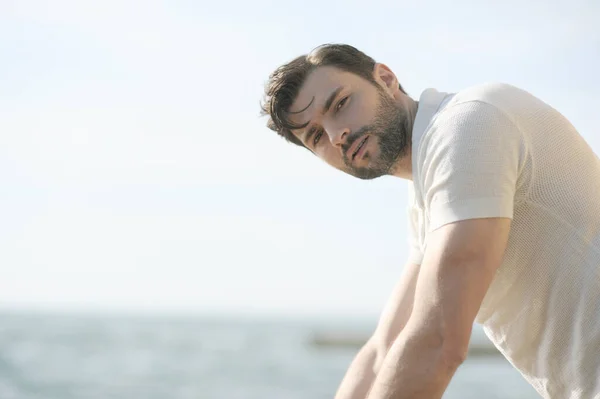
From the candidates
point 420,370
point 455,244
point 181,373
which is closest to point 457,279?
point 455,244

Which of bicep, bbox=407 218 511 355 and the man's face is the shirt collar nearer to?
the man's face

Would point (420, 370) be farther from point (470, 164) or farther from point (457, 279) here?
point (470, 164)

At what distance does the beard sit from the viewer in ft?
7.05

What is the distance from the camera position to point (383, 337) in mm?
2430

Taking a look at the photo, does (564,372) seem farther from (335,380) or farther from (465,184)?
(335,380)

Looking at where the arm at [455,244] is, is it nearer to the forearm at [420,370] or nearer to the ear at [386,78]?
the forearm at [420,370]

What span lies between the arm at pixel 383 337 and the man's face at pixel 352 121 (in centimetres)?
35

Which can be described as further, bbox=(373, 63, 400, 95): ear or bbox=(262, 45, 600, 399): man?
bbox=(373, 63, 400, 95): ear

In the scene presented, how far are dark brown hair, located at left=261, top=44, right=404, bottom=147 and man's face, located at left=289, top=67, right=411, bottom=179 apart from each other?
0.02 m

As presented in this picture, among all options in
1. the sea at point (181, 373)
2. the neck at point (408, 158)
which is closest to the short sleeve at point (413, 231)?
the neck at point (408, 158)

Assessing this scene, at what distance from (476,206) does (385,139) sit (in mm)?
460

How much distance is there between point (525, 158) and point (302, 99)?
0.62m

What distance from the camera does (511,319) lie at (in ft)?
6.59

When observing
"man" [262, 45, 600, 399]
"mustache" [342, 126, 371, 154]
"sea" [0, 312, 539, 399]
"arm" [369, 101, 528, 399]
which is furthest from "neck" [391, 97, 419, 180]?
"sea" [0, 312, 539, 399]
